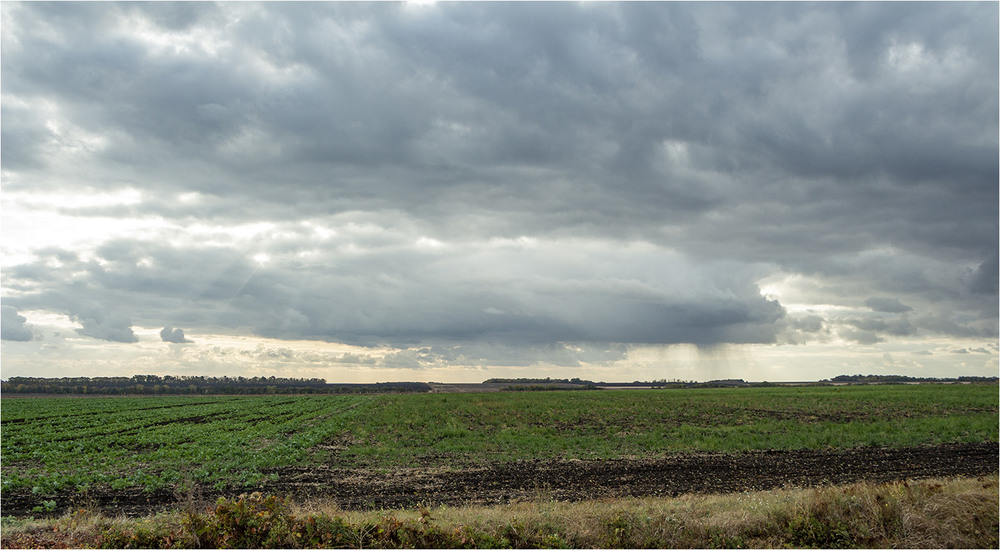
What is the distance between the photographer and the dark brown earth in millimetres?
17734

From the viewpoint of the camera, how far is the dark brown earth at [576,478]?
58.2 ft

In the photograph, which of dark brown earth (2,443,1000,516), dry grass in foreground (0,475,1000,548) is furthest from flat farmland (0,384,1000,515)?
dry grass in foreground (0,475,1000,548)

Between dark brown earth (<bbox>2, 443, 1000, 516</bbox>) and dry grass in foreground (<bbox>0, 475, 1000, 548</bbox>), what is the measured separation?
540 centimetres

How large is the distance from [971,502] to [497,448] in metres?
20.9

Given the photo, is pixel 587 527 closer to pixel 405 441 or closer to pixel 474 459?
pixel 474 459

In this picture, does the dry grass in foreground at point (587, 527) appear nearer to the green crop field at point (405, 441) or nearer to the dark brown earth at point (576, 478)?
the dark brown earth at point (576, 478)

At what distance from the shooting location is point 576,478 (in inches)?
834

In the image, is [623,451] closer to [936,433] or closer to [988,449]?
[988,449]

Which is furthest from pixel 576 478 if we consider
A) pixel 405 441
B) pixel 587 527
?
pixel 405 441

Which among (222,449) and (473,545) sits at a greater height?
(473,545)

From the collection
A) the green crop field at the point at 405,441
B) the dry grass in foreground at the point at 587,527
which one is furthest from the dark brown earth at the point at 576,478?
the dry grass in foreground at the point at 587,527

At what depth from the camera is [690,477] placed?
21.0 m

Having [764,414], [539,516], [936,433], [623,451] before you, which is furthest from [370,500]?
[764,414]

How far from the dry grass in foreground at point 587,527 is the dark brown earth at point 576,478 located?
540cm
